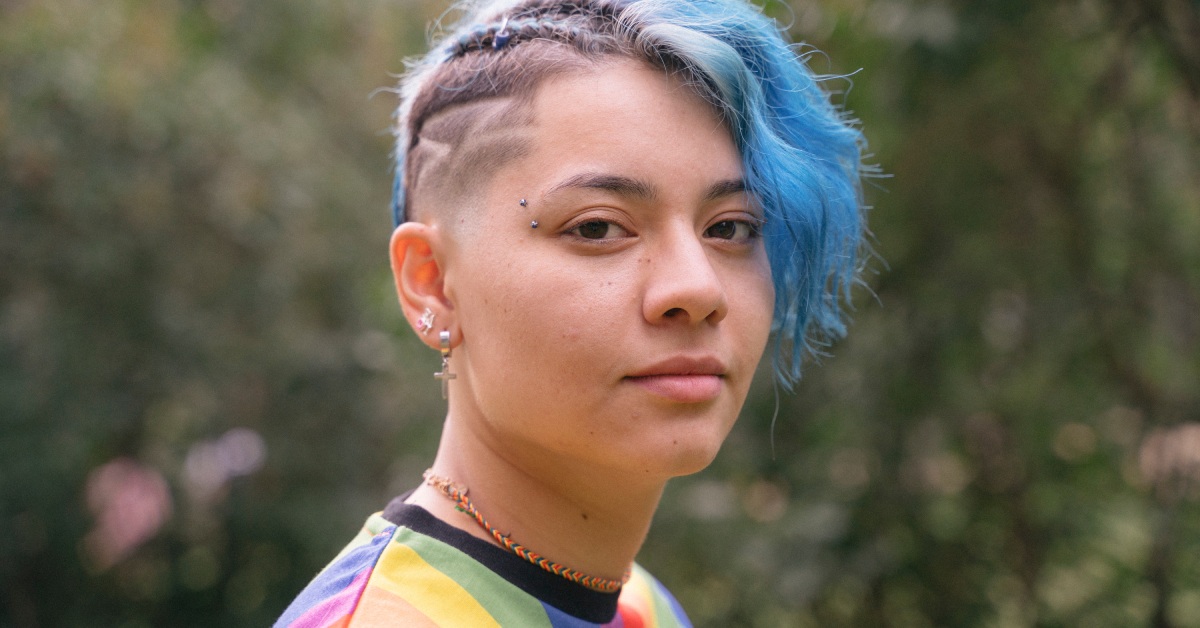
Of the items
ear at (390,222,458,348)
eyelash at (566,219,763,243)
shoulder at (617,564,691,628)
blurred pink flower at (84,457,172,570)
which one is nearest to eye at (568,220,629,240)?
eyelash at (566,219,763,243)

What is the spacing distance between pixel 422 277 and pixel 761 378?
226 centimetres

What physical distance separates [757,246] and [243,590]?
4.54 m

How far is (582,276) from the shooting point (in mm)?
1503

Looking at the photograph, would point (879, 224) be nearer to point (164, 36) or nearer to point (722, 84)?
point (722, 84)

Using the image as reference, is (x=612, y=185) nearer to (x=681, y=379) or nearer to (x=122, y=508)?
(x=681, y=379)

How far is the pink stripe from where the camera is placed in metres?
1.41

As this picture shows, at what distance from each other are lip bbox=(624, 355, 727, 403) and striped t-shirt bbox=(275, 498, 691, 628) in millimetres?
348

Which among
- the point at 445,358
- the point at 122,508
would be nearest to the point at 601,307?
the point at 445,358

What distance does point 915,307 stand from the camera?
12.7ft

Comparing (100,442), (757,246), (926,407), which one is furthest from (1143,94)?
(100,442)

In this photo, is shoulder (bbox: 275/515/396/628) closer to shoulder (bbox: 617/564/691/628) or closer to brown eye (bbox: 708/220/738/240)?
shoulder (bbox: 617/564/691/628)

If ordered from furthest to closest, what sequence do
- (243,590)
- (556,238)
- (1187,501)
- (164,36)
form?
(243,590) → (164,36) → (1187,501) → (556,238)

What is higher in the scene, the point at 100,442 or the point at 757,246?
the point at 757,246

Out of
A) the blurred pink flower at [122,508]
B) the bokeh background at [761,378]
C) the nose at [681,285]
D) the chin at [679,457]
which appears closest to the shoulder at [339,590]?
the chin at [679,457]
